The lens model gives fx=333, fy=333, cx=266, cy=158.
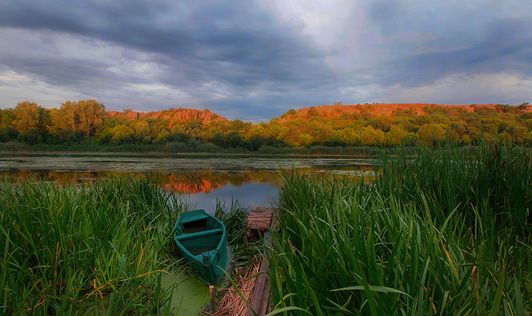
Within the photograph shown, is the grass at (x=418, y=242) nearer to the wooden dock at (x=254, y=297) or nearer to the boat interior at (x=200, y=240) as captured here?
the wooden dock at (x=254, y=297)

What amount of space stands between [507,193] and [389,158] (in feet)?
6.65

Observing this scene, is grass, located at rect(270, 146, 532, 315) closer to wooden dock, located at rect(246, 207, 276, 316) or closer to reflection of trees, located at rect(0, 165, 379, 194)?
wooden dock, located at rect(246, 207, 276, 316)

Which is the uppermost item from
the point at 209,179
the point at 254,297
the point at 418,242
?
the point at 418,242

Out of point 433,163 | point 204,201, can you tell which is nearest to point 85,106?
point 204,201

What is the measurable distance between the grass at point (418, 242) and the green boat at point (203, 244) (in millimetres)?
1389

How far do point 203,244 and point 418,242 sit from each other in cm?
507

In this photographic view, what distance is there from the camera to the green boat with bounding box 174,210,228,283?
16.1 ft

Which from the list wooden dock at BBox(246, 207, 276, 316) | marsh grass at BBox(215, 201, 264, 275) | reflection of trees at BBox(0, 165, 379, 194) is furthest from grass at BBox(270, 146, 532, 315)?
reflection of trees at BBox(0, 165, 379, 194)

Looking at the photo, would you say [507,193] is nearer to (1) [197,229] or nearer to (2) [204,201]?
(1) [197,229]

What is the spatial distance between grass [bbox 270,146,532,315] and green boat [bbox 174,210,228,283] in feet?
4.56

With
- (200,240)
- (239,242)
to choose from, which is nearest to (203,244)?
(200,240)

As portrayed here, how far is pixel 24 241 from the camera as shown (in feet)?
Answer: 11.6

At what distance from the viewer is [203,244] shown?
6.25m

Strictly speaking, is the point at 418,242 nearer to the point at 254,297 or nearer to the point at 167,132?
the point at 254,297
